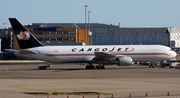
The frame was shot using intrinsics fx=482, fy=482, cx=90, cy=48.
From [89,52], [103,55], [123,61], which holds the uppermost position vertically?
[89,52]

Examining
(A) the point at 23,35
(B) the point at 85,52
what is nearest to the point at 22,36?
(A) the point at 23,35

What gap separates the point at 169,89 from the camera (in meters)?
35.9

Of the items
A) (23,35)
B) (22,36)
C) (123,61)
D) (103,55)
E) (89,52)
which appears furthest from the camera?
(89,52)

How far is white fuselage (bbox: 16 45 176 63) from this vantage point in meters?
71.7

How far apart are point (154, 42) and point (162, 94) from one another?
124 meters

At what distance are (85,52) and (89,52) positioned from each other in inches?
25.5

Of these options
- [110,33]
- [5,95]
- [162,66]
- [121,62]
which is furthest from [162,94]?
[110,33]

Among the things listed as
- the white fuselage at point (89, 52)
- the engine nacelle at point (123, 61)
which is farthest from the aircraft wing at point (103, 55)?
the white fuselage at point (89, 52)

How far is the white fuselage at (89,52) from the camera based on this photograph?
7169 cm

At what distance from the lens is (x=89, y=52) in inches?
2849

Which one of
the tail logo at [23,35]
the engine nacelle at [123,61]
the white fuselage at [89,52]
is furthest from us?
the white fuselage at [89,52]

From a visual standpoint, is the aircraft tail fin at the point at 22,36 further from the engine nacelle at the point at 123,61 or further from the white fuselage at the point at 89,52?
the engine nacelle at the point at 123,61

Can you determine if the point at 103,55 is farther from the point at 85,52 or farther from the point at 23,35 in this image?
the point at 23,35

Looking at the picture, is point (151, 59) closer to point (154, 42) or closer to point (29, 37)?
point (29, 37)
